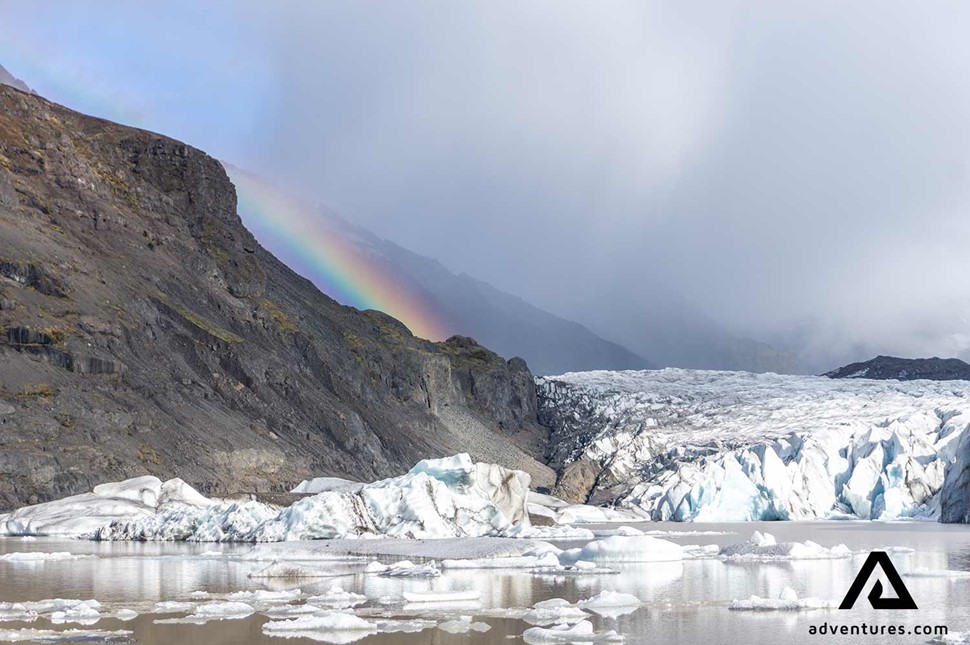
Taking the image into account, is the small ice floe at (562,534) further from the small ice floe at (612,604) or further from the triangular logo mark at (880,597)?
the small ice floe at (612,604)

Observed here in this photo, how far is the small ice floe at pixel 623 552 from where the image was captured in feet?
105

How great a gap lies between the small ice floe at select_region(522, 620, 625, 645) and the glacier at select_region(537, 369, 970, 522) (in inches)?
1920

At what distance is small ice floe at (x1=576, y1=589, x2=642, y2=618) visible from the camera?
20.6 m

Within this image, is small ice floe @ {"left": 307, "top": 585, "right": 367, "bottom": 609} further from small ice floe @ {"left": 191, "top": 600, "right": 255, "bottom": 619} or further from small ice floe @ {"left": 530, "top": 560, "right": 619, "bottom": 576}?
small ice floe @ {"left": 530, "top": 560, "right": 619, "bottom": 576}

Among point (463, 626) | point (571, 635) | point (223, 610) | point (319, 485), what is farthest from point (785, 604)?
point (319, 485)

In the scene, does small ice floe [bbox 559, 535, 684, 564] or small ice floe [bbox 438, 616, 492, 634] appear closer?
small ice floe [bbox 438, 616, 492, 634]

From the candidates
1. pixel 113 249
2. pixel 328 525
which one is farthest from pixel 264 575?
pixel 113 249

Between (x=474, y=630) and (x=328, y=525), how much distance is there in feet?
77.5

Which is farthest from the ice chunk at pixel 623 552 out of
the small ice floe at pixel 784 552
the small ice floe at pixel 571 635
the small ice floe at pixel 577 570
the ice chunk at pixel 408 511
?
the small ice floe at pixel 571 635

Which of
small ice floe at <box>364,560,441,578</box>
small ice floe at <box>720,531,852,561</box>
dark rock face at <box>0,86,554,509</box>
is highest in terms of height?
dark rock face at <box>0,86,554,509</box>

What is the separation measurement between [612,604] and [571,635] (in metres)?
4.00

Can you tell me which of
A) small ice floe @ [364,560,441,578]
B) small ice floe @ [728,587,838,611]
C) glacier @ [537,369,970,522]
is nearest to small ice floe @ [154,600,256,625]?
small ice floe @ [364,560,441,578]

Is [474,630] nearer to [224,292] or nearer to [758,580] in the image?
[758,580]

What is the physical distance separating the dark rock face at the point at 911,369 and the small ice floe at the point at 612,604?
434 feet
